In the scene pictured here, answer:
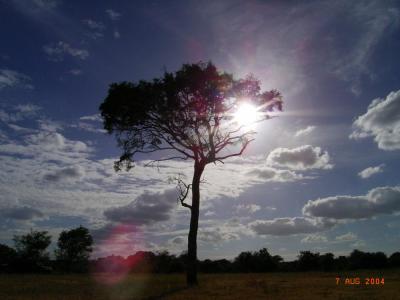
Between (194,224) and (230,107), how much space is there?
8601mm

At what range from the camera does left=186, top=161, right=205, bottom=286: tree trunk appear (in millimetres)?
23156

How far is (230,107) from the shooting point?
1097 inches

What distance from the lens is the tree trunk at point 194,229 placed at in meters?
23.2

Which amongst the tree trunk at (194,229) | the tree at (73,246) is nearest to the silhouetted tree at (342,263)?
the tree trunk at (194,229)

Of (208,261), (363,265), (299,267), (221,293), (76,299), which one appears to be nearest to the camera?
(76,299)

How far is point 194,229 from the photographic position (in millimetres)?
24484

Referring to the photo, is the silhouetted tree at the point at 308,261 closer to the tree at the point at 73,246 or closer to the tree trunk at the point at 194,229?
the tree trunk at the point at 194,229

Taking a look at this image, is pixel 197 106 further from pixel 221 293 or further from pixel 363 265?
pixel 363 265

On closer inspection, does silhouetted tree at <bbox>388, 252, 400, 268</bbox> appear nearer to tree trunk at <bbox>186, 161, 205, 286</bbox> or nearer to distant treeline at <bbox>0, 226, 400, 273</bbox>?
distant treeline at <bbox>0, 226, 400, 273</bbox>

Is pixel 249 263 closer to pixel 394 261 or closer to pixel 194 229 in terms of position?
pixel 394 261

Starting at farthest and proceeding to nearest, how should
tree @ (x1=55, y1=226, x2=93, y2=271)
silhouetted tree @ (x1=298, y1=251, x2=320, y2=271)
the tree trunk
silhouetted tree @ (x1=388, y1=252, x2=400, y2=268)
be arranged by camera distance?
tree @ (x1=55, y1=226, x2=93, y2=271), silhouetted tree @ (x1=298, y1=251, x2=320, y2=271), silhouetted tree @ (x1=388, y1=252, x2=400, y2=268), the tree trunk

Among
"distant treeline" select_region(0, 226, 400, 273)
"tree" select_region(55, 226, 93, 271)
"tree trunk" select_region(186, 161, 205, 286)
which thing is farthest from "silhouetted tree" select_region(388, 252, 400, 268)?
"tree" select_region(55, 226, 93, 271)

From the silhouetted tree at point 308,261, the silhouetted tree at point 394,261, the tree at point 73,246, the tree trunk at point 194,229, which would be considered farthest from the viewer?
the tree at point 73,246

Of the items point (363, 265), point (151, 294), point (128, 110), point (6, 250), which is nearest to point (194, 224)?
point (151, 294)
